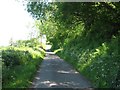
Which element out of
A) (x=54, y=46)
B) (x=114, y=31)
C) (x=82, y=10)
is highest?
(x=82, y=10)

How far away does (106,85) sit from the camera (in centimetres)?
1377

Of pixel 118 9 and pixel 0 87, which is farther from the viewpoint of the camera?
pixel 118 9

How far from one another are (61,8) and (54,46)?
2782 inches

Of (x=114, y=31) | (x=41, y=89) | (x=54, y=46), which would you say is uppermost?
(x=114, y=31)

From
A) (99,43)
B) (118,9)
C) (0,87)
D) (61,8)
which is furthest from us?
(99,43)

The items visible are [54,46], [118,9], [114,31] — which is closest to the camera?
[118,9]

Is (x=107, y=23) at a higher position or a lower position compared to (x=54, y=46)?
higher

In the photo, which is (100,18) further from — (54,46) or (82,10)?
(54,46)

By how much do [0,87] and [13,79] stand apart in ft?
9.90

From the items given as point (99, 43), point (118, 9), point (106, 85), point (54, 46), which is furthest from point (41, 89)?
point (54, 46)

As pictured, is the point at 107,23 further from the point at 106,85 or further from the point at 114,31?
the point at 106,85

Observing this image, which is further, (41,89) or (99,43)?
(99,43)

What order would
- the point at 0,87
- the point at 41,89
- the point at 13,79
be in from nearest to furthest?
1. the point at 0,87
2. the point at 41,89
3. the point at 13,79

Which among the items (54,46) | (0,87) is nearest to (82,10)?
(0,87)
